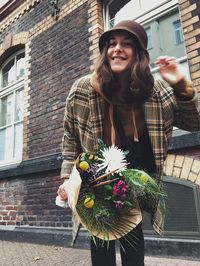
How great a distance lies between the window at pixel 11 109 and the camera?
Result: 6309mm

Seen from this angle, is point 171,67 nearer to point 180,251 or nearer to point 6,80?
point 180,251

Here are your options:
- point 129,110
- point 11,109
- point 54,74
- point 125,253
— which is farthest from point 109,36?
point 11,109

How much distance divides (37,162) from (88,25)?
2475mm

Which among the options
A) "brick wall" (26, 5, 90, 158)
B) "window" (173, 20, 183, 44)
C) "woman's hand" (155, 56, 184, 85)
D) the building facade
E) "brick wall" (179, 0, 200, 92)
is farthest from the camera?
"brick wall" (26, 5, 90, 158)

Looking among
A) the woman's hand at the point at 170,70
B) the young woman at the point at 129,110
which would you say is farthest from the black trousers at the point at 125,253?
the woman's hand at the point at 170,70

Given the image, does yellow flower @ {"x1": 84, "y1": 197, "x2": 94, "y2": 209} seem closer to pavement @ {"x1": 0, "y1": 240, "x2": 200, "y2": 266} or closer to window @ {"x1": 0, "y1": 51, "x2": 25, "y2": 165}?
pavement @ {"x1": 0, "y1": 240, "x2": 200, "y2": 266}

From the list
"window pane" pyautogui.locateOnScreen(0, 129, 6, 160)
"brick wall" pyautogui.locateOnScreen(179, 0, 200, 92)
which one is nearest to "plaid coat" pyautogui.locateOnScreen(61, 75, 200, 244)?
"brick wall" pyautogui.locateOnScreen(179, 0, 200, 92)

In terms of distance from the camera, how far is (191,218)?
3389 mm

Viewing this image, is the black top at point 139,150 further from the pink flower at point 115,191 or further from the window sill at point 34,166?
the window sill at point 34,166

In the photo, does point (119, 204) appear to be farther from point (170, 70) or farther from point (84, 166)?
point (170, 70)

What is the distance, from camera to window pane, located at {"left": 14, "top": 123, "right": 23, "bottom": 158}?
6177 millimetres

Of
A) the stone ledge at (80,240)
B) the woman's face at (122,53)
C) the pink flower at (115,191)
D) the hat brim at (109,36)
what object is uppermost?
the hat brim at (109,36)

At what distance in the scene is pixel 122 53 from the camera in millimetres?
1550

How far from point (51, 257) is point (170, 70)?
3.11 meters
